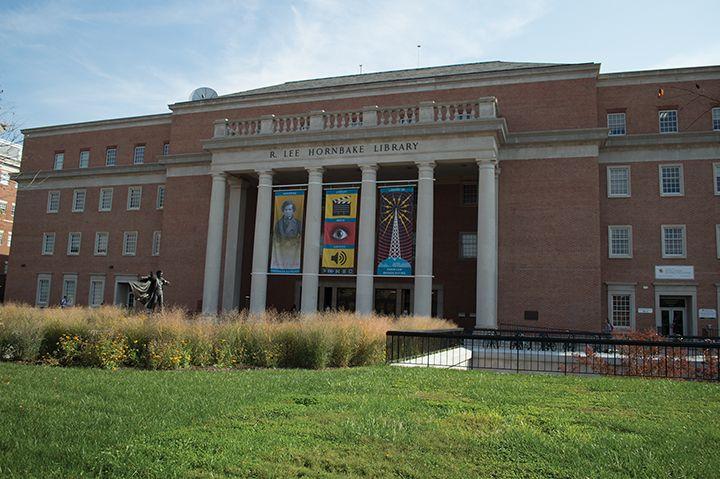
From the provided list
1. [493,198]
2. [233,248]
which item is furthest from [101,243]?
[493,198]

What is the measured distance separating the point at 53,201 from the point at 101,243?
23.4ft

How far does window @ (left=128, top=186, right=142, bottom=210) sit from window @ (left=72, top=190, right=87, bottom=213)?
192 inches

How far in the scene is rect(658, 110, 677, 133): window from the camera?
116 feet

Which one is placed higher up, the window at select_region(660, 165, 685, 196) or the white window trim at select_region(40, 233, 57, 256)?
the window at select_region(660, 165, 685, 196)

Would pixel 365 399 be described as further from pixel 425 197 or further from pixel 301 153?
pixel 301 153

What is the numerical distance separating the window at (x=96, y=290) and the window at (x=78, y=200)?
619cm

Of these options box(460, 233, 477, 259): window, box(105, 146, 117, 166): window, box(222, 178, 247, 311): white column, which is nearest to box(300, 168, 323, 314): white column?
box(222, 178, 247, 311): white column

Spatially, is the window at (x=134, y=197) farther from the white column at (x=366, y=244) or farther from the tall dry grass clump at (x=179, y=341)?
the tall dry grass clump at (x=179, y=341)

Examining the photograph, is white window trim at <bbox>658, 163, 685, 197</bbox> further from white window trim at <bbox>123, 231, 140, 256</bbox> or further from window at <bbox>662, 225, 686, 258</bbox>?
white window trim at <bbox>123, 231, 140, 256</bbox>

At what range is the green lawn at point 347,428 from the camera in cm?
673

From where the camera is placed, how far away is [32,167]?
52.1 meters

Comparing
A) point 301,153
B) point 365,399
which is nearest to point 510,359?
point 365,399

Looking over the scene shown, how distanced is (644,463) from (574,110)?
101 ft

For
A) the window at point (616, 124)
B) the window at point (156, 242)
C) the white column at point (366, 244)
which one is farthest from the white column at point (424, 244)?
the window at point (156, 242)
